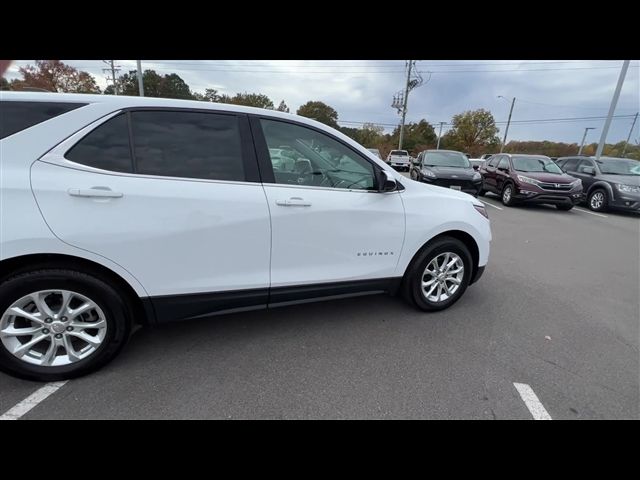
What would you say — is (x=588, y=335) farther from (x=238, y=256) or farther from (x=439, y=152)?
Answer: (x=439, y=152)

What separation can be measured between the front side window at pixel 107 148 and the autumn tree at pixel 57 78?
28.9 m

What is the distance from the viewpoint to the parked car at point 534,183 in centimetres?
888

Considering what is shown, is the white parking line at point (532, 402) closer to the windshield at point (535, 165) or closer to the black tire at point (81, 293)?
the black tire at point (81, 293)

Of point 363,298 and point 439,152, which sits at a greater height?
point 439,152

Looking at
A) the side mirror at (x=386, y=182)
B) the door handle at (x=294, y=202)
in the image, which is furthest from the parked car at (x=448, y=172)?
the door handle at (x=294, y=202)

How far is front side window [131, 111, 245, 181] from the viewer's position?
6.72 feet

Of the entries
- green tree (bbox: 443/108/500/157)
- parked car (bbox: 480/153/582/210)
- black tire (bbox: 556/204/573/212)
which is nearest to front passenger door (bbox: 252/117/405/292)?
parked car (bbox: 480/153/582/210)

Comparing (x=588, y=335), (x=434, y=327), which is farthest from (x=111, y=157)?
(x=588, y=335)

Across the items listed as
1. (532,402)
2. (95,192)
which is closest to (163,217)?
(95,192)

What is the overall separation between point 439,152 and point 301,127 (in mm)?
9091

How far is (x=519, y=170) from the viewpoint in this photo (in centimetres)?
959

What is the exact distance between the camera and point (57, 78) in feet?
92.1

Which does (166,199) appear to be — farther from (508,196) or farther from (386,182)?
(508,196)

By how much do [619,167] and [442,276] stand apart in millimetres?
11147
